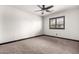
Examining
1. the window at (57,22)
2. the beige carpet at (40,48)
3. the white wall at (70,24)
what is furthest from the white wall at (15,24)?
the white wall at (70,24)

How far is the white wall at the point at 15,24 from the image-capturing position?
342 cm

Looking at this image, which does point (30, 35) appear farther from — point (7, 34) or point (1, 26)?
point (1, 26)

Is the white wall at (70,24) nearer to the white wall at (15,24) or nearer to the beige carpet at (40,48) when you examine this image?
the beige carpet at (40,48)

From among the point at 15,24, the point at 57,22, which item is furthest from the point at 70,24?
the point at 15,24

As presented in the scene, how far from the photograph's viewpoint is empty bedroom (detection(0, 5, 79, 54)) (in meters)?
3.20

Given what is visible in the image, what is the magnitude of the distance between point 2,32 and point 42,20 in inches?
151

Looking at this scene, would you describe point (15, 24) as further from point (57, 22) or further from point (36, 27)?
point (57, 22)

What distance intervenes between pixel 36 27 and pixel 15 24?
2.08 m

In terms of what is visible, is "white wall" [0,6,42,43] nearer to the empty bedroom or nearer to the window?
the empty bedroom

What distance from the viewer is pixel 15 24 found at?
396cm

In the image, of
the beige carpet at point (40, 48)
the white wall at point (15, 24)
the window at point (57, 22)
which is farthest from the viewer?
the window at point (57, 22)

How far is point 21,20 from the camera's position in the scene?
170 inches

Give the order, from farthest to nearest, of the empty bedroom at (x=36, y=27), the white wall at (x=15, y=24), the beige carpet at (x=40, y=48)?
the white wall at (x=15, y=24) < the empty bedroom at (x=36, y=27) < the beige carpet at (x=40, y=48)

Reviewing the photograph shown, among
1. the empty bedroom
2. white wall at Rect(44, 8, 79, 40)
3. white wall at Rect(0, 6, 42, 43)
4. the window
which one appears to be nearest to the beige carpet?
the empty bedroom
